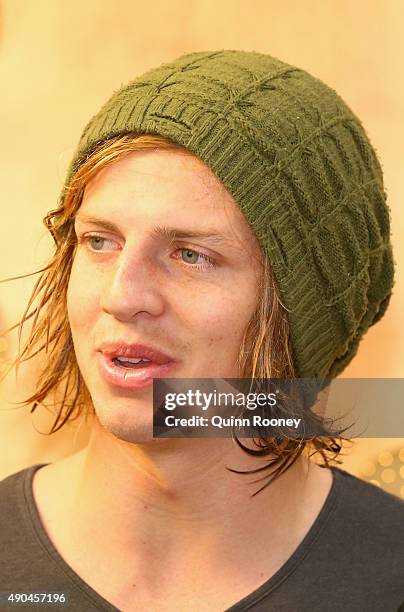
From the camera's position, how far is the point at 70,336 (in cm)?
163

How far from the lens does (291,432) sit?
1483 mm

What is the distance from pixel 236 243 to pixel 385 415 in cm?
50

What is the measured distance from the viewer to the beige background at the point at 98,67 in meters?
1.89

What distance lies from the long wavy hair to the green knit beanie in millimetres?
20

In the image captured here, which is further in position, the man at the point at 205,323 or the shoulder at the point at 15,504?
the shoulder at the point at 15,504

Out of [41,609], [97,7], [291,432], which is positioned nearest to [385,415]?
[291,432]

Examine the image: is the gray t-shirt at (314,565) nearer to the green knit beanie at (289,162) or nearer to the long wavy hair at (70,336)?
the long wavy hair at (70,336)

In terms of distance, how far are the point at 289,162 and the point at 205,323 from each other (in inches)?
10.3

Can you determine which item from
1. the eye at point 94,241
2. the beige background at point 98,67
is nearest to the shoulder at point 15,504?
the beige background at point 98,67

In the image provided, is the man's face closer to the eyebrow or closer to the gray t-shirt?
the eyebrow

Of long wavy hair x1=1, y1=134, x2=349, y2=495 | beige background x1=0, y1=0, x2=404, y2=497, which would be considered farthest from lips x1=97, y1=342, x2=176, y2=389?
beige background x1=0, y1=0, x2=404, y2=497

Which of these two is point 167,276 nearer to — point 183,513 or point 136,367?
point 136,367

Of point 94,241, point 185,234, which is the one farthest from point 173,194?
point 94,241

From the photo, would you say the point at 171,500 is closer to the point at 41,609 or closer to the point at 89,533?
the point at 89,533
